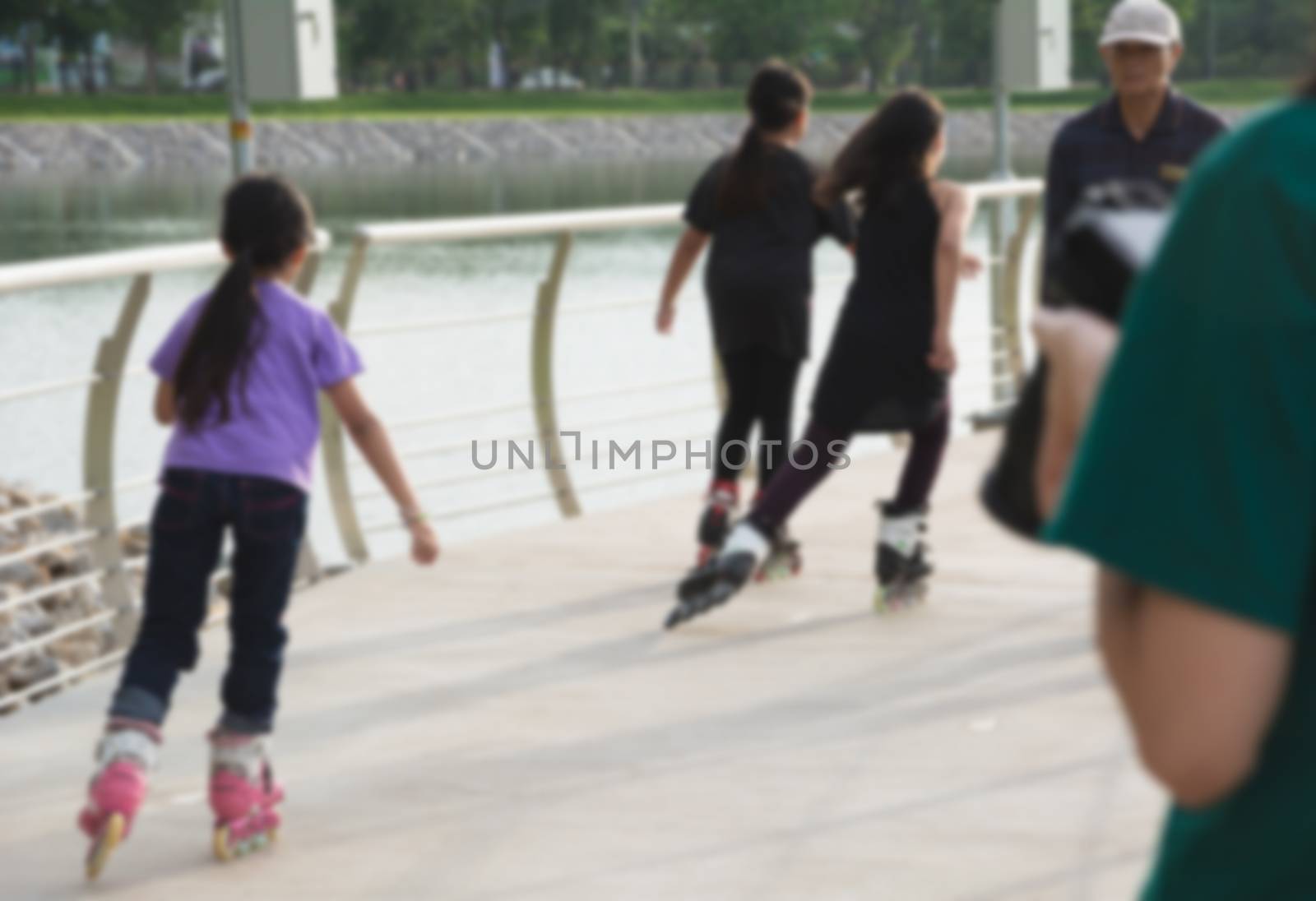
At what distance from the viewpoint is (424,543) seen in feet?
12.6

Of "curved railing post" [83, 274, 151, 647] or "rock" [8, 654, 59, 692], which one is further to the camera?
"rock" [8, 654, 59, 692]

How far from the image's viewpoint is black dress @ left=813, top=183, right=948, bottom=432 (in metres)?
5.57

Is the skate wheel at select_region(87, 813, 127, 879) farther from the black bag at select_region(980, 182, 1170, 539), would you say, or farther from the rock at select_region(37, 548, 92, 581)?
the rock at select_region(37, 548, 92, 581)

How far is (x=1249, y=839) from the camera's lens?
1123mm

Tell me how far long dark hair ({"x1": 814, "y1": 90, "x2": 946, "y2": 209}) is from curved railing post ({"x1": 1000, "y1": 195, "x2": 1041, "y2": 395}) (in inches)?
170

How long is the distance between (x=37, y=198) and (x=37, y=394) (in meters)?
48.0

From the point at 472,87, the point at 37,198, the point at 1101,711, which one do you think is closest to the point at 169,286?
the point at 1101,711

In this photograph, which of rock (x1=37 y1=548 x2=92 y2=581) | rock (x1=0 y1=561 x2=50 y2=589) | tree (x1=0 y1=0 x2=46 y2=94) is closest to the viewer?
rock (x1=0 y1=561 x2=50 y2=589)

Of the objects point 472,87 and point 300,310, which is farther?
point 472,87

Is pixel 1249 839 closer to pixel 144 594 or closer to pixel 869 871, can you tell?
pixel 869 871

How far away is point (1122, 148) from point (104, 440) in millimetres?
2409

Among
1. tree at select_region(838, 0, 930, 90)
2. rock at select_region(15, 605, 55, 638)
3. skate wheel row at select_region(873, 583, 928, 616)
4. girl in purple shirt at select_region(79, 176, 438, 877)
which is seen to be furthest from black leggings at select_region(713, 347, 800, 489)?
tree at select_region(838, 0, 930, 90)

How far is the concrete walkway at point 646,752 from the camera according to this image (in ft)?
11.9

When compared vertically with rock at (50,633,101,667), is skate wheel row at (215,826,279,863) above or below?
above
